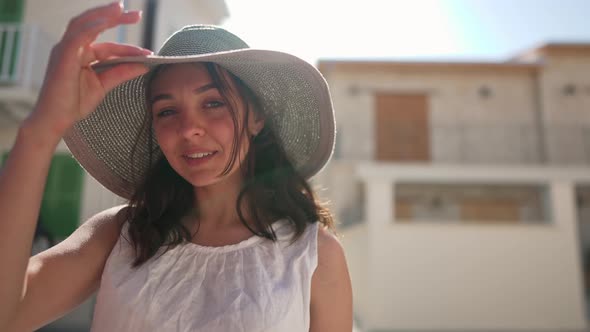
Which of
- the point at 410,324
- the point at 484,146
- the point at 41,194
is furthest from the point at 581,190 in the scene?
the point at 41,194

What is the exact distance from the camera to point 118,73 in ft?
3.21

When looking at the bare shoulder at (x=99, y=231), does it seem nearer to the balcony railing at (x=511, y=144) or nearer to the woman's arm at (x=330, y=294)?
the woman's arm at (x=330, y=294)

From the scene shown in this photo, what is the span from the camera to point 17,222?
2.59ft

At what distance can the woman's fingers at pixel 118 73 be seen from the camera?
0.95 metres

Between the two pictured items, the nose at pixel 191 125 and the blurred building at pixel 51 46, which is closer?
the nose at pixel 191 125

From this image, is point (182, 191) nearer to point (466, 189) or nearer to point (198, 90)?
point (198, 90)

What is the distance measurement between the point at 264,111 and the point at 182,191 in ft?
1.09

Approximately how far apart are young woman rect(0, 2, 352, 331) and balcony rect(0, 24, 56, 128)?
2050 mm

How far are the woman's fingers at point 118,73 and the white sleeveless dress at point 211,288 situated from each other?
1.38ft

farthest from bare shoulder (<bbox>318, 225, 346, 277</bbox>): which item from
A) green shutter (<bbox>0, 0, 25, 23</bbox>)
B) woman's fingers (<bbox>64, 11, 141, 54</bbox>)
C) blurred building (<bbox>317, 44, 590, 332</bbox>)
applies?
blurred building (<bbox>317, 44, 590, 332</bbox>)

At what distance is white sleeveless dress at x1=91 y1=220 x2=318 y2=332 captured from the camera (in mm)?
1083

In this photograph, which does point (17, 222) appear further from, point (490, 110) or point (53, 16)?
point (490, 110)

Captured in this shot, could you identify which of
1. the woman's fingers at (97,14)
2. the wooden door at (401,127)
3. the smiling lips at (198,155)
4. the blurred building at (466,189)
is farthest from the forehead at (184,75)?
the wooden door at (401,127)

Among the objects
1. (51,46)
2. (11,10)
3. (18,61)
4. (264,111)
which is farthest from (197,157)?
(18,61)
